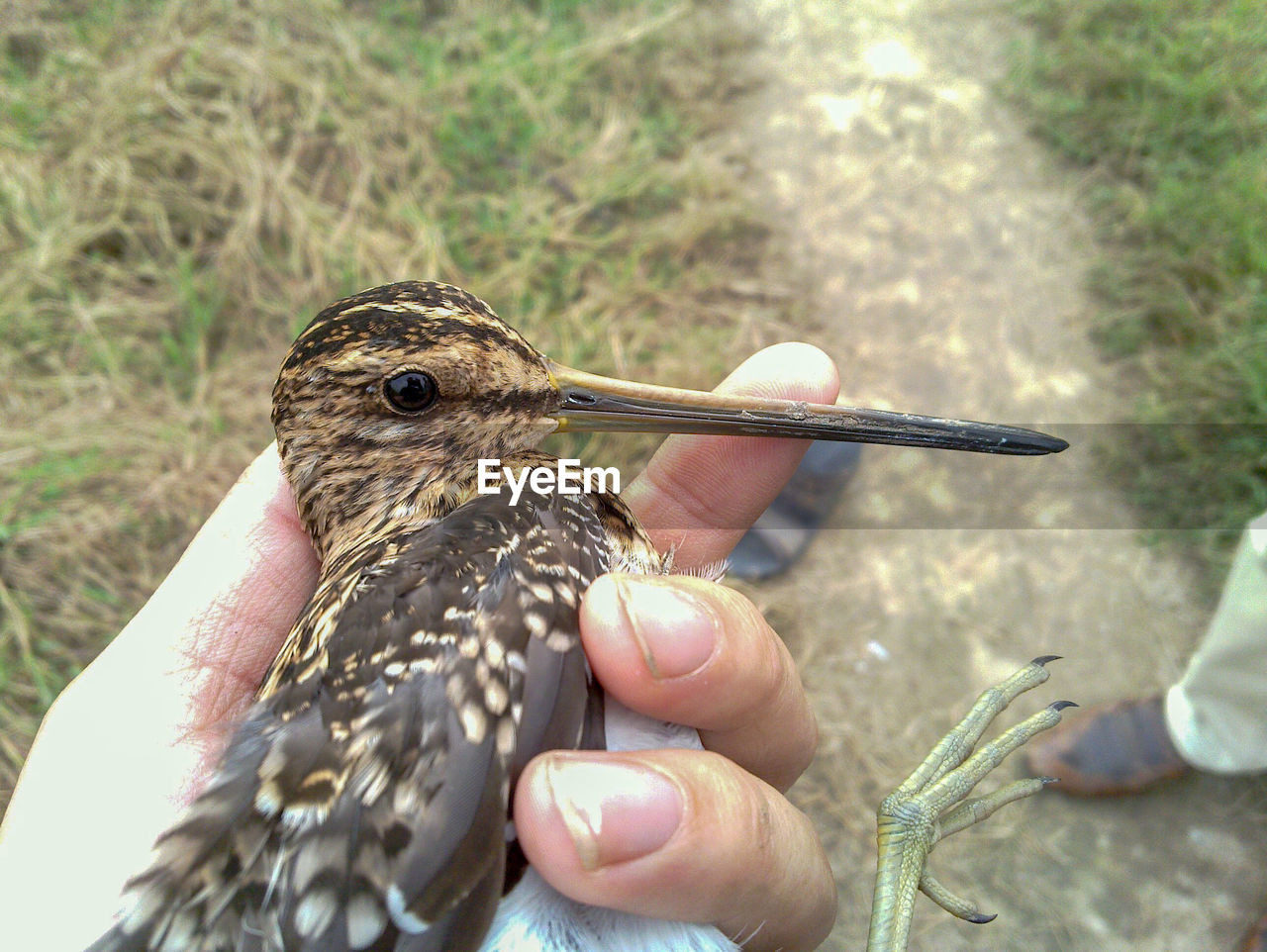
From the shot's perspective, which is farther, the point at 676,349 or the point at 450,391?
the point at 676,349

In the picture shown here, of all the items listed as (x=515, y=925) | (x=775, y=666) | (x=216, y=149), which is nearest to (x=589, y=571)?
(x=775, y=666)

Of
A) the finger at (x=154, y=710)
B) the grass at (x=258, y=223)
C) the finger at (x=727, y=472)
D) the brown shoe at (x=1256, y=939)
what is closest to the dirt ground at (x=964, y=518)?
the brown shoe at (x=1256, y=939)

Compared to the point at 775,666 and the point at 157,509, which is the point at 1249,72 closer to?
the point at 775,666

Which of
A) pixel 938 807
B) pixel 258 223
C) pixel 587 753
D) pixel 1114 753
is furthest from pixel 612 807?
pixel 258 223

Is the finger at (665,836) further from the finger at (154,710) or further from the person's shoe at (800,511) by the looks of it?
the person's shoe at (800,511)

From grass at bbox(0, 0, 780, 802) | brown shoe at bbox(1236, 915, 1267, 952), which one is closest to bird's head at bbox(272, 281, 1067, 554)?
grass at bbox(0, 0, 780, 802)

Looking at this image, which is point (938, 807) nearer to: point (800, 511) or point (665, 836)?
point (665, 836)

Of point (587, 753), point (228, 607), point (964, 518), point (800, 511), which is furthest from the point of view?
point (800, 511)
